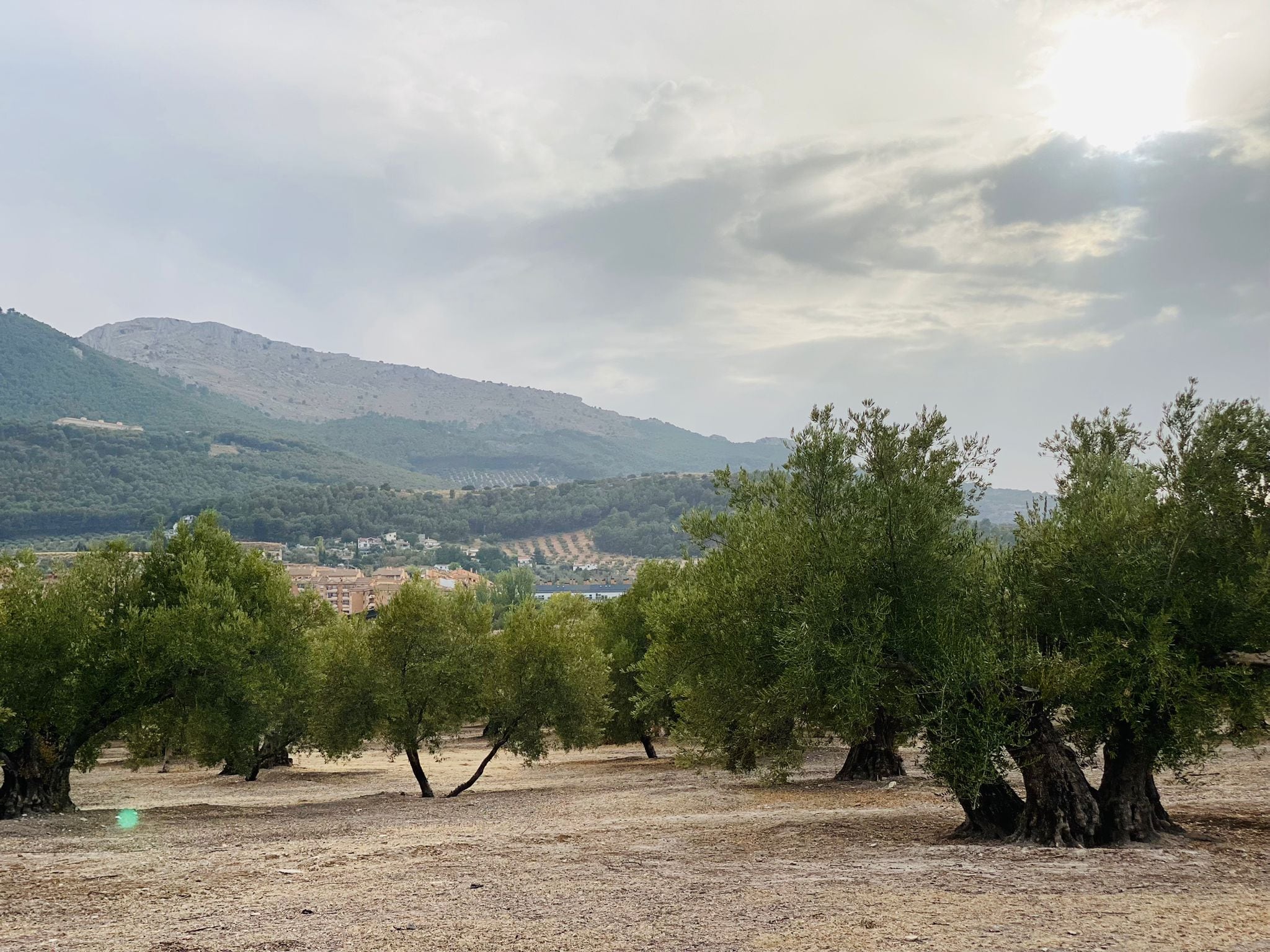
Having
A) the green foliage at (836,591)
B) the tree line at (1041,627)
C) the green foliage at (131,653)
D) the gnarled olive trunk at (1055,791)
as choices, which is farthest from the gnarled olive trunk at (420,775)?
the gnarled olive trunk at (1055,791)

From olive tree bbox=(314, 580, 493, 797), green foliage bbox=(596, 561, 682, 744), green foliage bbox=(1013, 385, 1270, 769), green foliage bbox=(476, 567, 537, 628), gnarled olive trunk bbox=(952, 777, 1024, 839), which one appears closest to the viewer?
green foliage bbox=(1013, 385, 1270, 769)

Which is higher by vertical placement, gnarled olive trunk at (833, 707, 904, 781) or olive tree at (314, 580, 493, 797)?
olive tree at (314, 580, 493, 797)

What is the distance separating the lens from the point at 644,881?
1577 cm

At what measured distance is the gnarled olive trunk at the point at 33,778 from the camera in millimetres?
26812

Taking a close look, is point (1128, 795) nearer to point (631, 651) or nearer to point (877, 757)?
point (877, 757)

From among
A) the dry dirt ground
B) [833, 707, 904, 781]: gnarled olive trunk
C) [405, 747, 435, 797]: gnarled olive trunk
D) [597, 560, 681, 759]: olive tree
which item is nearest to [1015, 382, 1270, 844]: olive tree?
the dry dirt ground

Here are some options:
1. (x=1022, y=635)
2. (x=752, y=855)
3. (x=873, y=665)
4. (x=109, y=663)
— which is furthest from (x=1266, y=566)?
(x=109, y=663)

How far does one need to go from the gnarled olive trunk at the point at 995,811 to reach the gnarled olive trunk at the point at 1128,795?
1.51 metres

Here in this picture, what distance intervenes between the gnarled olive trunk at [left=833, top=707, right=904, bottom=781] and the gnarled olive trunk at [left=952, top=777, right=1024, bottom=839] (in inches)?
543

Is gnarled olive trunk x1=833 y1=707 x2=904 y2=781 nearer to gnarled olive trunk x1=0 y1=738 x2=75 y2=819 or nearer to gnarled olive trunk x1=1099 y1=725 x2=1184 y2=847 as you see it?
gnarled olive trunk x1=1099 y1=725 x2=1184 y2=847

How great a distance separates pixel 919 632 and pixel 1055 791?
3624 mm

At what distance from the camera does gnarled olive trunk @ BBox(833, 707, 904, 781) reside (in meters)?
32.5

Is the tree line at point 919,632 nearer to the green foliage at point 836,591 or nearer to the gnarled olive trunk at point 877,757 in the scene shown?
the green foliage at point 836,591

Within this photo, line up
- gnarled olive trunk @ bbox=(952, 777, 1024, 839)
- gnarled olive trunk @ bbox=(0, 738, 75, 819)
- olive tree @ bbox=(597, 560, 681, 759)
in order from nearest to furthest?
gnarled olive trunk @ bbox=(952, 777, 1024, 839), gnarled olive trunk @ bbox=(0, 738, 75, 819), olive tree @ bbox=(597, 560, 681, 759)
